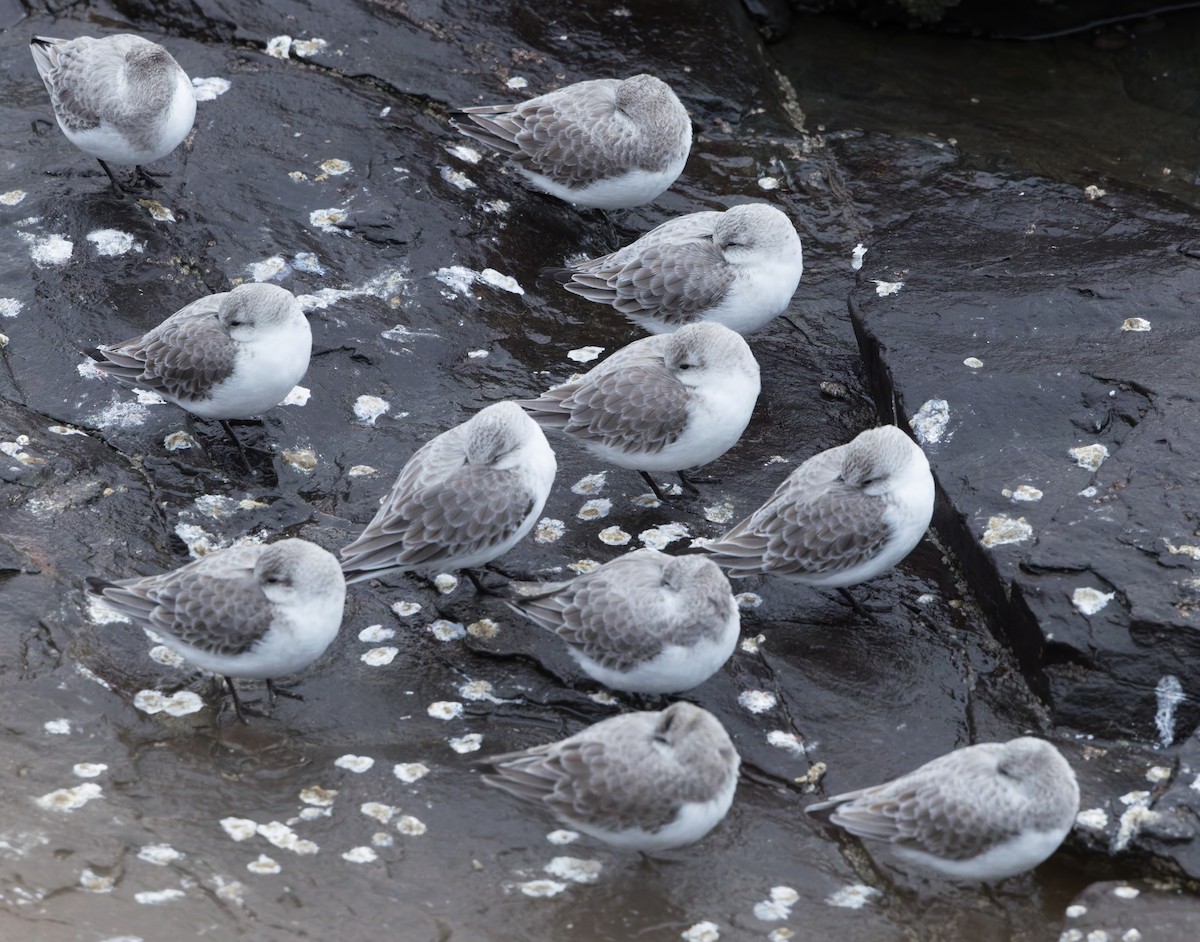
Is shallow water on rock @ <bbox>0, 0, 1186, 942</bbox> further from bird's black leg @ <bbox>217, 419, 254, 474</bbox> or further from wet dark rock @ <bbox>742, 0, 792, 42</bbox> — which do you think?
wet dark rock @ <bbox>742, 0, 792, 42</bbox>

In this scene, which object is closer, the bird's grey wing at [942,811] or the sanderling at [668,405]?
the bird's grey wing at [942,811]

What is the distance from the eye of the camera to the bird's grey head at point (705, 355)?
769 cm

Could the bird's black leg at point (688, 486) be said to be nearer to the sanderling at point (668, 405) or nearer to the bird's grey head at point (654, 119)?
the sanderling at point (668, 405)

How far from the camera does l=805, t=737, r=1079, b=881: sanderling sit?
5.76 metres

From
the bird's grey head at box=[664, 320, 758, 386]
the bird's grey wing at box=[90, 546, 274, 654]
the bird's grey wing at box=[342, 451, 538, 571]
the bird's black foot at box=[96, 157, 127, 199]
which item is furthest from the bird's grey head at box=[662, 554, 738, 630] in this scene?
the bird's black foot at box=[96, 157, 127, 199]

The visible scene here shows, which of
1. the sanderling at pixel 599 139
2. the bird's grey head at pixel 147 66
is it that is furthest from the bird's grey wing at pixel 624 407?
the bird's grey head at pixel 147 66

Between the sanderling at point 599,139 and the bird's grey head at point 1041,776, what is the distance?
507 cm

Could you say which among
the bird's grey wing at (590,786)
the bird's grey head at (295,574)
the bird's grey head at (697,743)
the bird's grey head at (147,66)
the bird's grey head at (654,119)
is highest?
the bird's grey head at (147,66)

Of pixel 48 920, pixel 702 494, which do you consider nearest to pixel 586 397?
pixel 702 494

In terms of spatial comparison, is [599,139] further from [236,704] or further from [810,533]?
[236,704]

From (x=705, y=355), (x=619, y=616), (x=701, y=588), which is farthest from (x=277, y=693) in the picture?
(x=705, y=355)

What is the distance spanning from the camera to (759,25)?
42.1ft

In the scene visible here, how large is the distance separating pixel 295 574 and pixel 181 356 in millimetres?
1970

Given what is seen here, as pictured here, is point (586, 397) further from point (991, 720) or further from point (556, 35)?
point (556, 35)
